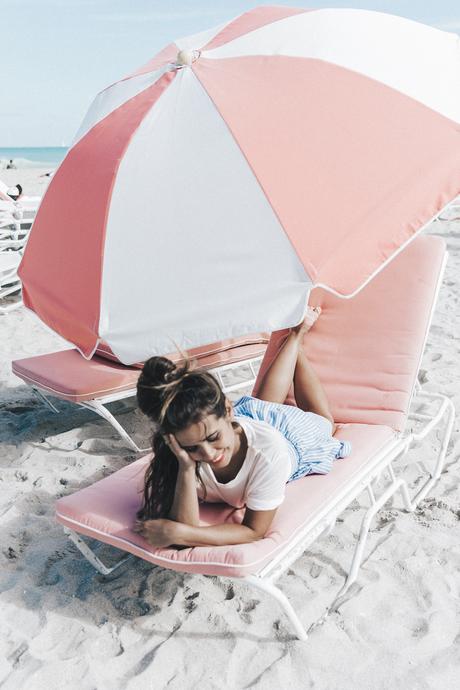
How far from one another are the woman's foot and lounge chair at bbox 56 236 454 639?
67 millimetres

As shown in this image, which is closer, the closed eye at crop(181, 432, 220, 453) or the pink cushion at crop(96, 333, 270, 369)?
the closed eye at crop(181, 432, 220, 453)

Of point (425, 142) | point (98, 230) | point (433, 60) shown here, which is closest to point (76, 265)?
point (98, 230)

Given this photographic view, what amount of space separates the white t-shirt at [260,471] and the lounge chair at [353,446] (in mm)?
149

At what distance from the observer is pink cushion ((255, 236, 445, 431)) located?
12.8ft

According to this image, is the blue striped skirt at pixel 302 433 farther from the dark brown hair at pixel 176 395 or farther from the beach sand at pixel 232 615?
the dark brown hair at pixel 176 395

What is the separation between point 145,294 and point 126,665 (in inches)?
57.9

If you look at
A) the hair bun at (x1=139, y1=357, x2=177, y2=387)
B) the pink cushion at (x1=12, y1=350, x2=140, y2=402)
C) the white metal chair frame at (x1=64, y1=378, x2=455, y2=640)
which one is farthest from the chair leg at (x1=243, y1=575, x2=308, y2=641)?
the pink cushion at (x1=12, y1=350, x2=140, y2=402)

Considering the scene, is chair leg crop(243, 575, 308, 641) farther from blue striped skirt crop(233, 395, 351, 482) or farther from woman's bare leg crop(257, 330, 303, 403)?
woman's bare leg crop(257, 330, 303, 403)

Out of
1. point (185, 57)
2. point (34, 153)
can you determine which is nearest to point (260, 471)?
point (185, 57)

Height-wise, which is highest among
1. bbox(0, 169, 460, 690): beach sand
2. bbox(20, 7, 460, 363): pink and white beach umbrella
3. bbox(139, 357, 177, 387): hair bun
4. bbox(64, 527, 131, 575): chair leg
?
bbox(20, 7, 460, 363): pink and white beach umbrella

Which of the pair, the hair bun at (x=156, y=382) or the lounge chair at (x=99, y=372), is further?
the lounge chair at (x=99, y=372)

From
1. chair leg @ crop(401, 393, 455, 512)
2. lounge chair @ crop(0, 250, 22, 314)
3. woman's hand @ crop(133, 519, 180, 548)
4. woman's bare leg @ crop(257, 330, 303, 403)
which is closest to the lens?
woman's hand @ crop(133, 519, 180, 548)

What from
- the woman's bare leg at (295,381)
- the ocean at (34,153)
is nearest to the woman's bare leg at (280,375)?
the woman's bare leg at (295,381)

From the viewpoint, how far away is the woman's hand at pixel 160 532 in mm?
2719
